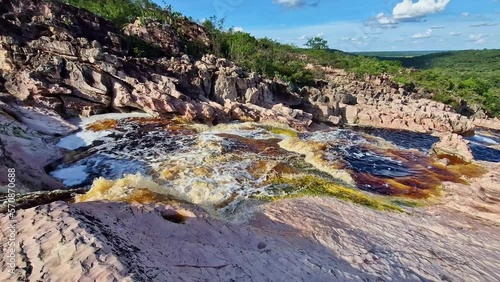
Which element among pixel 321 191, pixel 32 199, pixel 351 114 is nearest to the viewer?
pixel 32 199

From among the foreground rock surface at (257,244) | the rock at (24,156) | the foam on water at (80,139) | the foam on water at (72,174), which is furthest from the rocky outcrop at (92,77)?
the foreground rock surface at (257,244)

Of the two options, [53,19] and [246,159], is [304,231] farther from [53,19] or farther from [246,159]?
[53,19]

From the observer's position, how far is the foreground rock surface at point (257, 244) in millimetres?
4926

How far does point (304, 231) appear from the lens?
9.25 meters

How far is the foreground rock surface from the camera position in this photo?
16.2ft

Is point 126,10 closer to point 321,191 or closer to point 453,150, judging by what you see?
point 453,150

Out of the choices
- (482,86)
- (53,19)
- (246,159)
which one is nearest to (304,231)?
(246,159)

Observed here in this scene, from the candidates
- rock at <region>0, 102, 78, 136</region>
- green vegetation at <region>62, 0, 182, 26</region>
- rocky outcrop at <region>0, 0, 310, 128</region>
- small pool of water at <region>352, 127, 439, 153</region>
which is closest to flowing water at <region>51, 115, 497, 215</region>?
rock at <region>0, 102, 78, 136</region>

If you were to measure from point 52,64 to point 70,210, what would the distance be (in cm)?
2207

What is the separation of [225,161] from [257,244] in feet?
29.5

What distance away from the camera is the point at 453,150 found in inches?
937

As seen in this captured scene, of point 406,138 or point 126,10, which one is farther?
point 126,10

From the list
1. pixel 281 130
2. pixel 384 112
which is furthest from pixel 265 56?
pixel 281 130

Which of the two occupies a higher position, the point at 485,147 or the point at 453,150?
the point at 453,150
